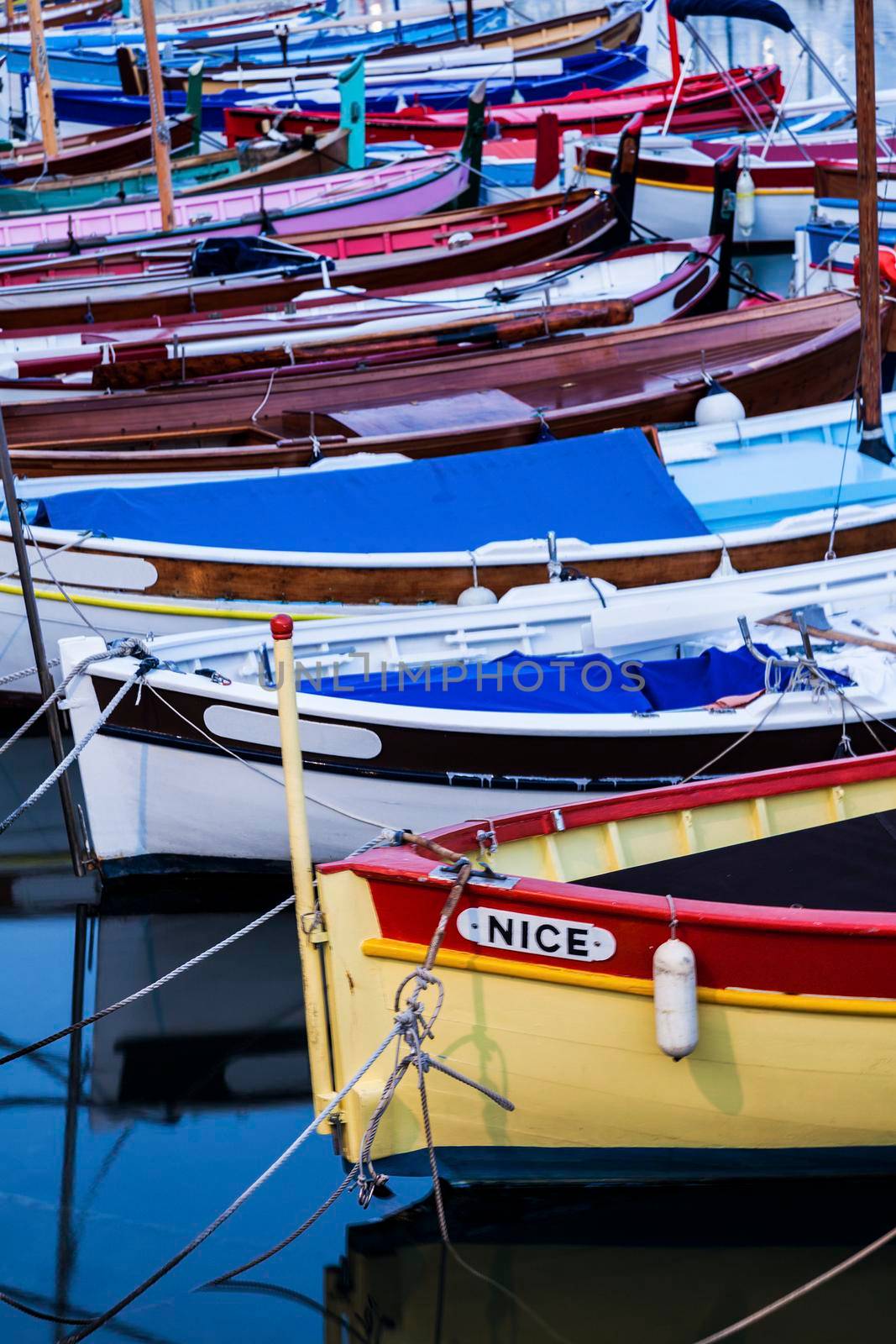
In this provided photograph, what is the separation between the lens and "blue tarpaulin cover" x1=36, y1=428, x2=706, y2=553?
8.93 m

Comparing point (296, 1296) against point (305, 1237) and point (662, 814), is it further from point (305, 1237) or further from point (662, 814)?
point (662, 814)

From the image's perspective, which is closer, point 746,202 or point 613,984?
point 613,984

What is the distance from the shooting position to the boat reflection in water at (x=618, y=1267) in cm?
532

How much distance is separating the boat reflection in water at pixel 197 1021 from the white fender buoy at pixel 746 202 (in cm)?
1184

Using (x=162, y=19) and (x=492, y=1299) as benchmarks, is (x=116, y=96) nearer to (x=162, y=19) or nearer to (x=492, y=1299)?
→ (x=162, y=19)

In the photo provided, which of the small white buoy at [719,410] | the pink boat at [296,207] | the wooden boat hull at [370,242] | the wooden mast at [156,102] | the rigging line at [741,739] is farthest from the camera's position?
the pink boat at [296,207]

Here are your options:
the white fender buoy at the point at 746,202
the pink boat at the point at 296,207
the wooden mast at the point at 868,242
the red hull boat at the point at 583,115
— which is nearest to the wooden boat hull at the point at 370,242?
the pink boat at the point at 296,207

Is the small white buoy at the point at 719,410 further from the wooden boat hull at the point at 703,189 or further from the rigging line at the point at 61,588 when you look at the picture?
the wooden boat hull at the point at 703,189

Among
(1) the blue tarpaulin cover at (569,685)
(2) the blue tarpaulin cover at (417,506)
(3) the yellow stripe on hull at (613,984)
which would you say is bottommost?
(3) the yellow stripe on hull at (613,984)

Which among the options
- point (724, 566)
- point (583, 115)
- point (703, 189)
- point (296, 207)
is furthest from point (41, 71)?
point (724, 566)

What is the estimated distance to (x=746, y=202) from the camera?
1664cm

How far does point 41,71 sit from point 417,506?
1391 cm

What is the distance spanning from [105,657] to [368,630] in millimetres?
1543

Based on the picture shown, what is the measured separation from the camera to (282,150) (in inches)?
781
